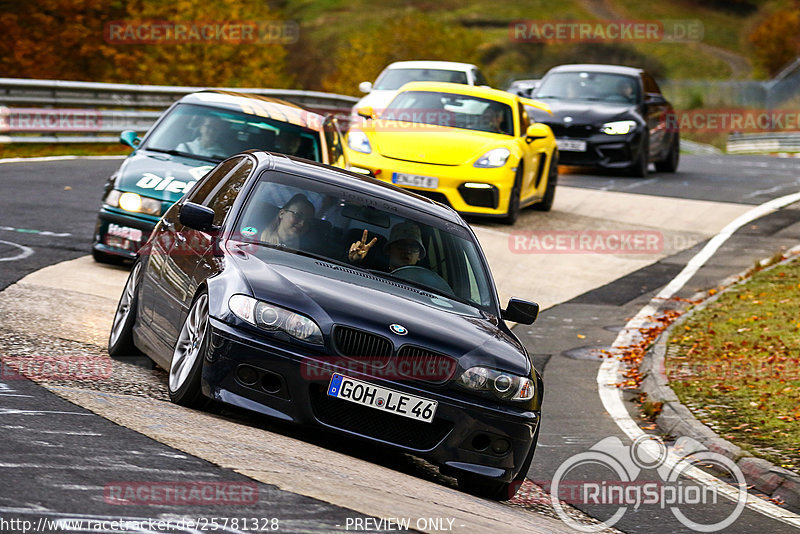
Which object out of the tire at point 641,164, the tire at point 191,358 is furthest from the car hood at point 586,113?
the tire at point 191,358

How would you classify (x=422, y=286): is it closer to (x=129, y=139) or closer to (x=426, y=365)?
(x=426, y=365)

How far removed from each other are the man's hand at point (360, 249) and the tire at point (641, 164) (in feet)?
55.0

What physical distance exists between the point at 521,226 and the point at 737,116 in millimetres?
39615

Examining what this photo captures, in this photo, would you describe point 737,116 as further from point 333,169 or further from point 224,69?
point 333,169

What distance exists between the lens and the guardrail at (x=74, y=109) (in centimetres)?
2273

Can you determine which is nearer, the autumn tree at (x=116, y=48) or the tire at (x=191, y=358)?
the tire at (x=191, y=358)

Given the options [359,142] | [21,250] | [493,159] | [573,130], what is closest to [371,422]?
[21,250]

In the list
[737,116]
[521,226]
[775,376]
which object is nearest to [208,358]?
[775,376]

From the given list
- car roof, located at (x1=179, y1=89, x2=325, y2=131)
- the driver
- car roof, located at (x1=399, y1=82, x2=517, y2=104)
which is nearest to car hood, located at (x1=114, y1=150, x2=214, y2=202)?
car roof, located at (x1=179, y1=89, x2=325, y2=131)

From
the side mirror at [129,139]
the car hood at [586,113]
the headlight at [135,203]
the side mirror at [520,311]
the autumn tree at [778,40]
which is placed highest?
the autumn tree at [778,40]

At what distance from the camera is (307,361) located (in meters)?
6.33

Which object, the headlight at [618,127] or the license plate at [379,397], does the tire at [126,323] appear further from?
the headlight at [618,127]

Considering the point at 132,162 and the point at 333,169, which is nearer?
the point at 333,169

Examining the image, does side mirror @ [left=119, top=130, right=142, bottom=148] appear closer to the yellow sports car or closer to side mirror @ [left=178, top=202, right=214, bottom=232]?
the yellow sports car
